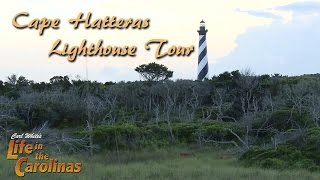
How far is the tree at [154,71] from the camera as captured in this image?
1491 inches

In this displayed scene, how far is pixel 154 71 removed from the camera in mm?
38281

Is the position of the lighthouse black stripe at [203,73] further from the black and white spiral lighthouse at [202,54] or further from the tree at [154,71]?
the tree at [154,71]

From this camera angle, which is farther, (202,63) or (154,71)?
(202,63)

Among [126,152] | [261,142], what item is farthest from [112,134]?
[261,142]

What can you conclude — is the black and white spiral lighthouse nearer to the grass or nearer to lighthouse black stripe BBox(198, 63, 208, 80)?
lighthouse black stripe BBox(198, 63, 208, 80)

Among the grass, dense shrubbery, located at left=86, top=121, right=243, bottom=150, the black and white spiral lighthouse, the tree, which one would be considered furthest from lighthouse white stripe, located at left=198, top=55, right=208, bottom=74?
the grass

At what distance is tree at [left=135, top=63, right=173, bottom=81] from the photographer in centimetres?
3788

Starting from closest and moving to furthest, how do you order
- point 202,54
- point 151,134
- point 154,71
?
point 151,134 < point 154,71 < point 202,54

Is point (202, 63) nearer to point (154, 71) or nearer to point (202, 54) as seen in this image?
point (202, 54)

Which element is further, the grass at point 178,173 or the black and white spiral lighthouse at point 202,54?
the black and white spiral lighthouse at point 202,54

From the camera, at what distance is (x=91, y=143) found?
60.6ft

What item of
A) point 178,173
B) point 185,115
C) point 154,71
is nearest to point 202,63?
point 154,71

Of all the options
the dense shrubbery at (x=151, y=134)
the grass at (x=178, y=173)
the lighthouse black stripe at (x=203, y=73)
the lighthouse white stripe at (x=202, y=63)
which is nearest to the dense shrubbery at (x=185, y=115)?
the dense shrubbery at (x=151, y=134)

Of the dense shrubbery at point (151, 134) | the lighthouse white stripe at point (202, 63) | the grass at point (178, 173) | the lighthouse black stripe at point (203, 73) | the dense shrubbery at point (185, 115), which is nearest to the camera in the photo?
the grass at point (178, 173)
